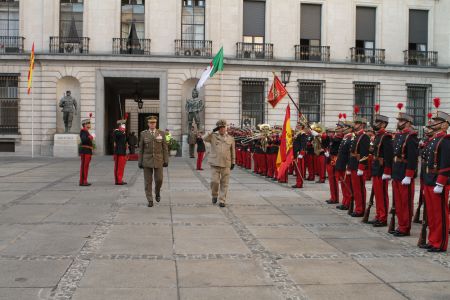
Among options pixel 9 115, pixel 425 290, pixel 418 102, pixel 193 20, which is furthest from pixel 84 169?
Answer: pixel 418 102

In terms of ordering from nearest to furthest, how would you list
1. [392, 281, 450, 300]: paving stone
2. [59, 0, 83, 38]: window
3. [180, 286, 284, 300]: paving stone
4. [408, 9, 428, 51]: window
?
[180, 286, 284, 300]: paving stone < [392, 281, 450, 300]: paving stone < [59, 0, 83, 38]: window < [408, 9, 428, 51]: window

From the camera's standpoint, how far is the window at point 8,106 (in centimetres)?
3133

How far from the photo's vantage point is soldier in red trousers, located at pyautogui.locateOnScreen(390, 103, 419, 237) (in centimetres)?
862

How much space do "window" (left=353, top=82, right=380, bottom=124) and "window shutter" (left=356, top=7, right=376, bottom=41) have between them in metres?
3.24

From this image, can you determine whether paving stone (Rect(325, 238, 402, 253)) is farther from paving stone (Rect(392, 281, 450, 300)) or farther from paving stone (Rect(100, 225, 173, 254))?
paving stone (Rect(100, 225, 173, 254))

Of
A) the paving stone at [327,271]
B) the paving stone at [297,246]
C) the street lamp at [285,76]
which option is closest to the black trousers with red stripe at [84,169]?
the paving stone at [297,246]

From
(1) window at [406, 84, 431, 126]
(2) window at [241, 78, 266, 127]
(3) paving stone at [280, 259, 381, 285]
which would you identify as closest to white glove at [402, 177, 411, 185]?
(3) paving stone at [280, 259, 381, 285]

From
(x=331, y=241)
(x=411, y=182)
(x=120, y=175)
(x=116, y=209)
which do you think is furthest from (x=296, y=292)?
(x=120, y=175)

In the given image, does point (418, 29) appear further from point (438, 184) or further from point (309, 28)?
point (438, 184)

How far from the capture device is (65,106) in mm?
30109

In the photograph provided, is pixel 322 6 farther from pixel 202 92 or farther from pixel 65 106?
pixel 65 106

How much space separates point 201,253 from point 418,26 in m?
32.1

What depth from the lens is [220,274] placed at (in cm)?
624

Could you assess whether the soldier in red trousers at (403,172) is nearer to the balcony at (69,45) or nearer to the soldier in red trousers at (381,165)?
the soldier in red trousers at (381,165)
